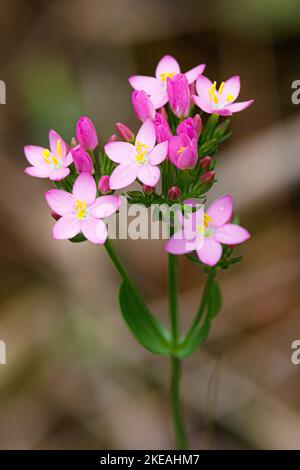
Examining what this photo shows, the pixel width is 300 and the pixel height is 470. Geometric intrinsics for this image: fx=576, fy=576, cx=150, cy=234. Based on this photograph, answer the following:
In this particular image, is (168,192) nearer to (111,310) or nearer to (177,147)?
(177,147)

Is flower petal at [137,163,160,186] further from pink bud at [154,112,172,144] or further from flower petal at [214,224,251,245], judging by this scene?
flower petal at [214,224,251,245]

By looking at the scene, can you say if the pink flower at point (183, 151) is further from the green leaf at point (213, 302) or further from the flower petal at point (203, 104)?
the green leaf at point (213, 302)

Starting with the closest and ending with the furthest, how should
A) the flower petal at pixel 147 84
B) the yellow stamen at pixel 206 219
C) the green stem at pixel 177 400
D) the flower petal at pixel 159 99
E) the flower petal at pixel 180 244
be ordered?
the flower petal at pixel 180 244 → the yellow stamen at pixel 206 219 → the flower petal at pixel 159 99 → the flower petal at pixel 147 84 → the green stem at pixel 177 400

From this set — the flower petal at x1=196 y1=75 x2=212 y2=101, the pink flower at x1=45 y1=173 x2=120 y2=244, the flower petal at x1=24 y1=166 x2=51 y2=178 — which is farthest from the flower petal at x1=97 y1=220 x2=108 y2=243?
the flower petal at x1=196 y1=75 x2=212 y2=101

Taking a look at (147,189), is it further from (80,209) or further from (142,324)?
(142,324)

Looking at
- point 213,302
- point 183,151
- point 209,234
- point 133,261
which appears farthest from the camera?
point 133,261

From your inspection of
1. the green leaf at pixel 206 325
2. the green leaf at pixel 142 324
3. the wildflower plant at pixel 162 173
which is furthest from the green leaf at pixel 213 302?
the green leaf at pixel 142 324

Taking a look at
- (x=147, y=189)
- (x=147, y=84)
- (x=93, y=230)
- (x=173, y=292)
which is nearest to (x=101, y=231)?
(x=93, y=230)
